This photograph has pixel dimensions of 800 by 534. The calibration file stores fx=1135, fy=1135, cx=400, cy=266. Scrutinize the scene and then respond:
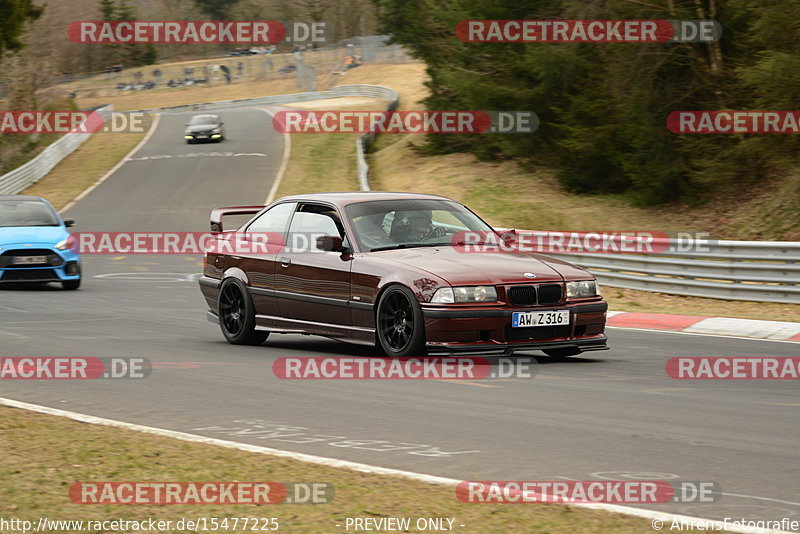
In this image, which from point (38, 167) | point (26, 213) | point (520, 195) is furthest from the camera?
point (38, 167)

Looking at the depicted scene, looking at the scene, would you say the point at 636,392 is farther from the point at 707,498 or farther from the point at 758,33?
the point at 758,33

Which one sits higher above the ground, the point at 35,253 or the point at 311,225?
the point at 311,225

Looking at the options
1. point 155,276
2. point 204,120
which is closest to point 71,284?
point 155,276

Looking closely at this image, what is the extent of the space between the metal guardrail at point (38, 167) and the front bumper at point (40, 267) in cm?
2220

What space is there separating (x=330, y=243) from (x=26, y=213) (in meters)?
11.2

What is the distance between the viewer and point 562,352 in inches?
416

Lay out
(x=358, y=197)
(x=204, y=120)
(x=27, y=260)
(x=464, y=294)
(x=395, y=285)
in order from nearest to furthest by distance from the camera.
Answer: (x=464, y=294) < (x=395, y=285) < (x=358, y=197) < (x=27, y=260) < (x=204, y=120)

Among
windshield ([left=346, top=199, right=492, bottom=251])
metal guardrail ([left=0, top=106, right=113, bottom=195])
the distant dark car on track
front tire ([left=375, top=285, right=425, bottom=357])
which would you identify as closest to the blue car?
windshield ([left=346, top=199, right=492, bottom=251])

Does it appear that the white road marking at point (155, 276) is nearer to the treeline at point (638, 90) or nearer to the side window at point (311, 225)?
the side window at point (311, 225)

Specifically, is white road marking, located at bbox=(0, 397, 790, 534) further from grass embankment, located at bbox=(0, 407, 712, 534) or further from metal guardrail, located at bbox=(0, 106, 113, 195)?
metal guardrail, located at bbox=(0, 106, 113, 195)

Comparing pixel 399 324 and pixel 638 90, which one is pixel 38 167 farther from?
pixel 399 324

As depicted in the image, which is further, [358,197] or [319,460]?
[358,197]

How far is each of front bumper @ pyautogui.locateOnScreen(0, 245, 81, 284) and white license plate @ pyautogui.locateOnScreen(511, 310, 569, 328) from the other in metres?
11.4

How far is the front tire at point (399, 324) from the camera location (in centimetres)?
968
